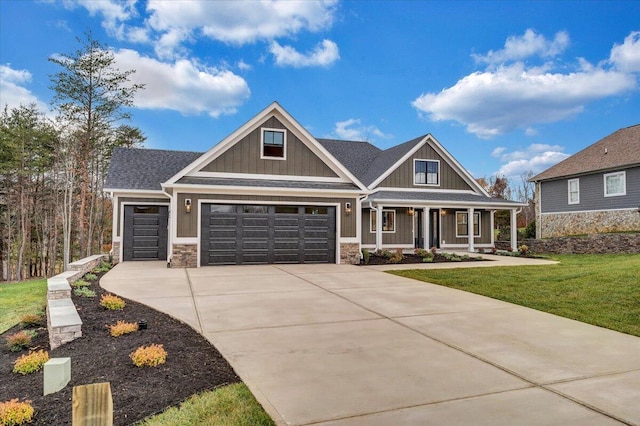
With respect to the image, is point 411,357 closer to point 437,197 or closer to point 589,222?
point 437,197

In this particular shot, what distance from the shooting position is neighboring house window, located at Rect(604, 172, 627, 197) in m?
20.3

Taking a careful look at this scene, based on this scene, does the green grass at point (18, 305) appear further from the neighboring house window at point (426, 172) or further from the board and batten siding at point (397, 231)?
the neighboring house window at point (426, 172)

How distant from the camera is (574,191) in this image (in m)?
23.0

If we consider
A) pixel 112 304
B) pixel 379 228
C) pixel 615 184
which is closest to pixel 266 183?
pixel 379 228

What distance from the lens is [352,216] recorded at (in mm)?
14969

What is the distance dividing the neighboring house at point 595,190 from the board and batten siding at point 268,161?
15.6 meters

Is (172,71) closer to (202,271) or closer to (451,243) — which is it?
(202,271)

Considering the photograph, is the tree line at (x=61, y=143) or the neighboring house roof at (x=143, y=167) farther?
the tree line at (x=61, y=143)

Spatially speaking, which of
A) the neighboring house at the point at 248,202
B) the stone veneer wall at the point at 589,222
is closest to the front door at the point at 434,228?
the neighboring house at the point at 248,202

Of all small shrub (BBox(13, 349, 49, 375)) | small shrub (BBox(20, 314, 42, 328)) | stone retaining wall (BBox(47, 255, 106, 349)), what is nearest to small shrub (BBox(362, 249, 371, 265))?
stone retaining wall (BBox(47, 255, 106, 349))

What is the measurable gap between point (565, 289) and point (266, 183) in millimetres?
9389

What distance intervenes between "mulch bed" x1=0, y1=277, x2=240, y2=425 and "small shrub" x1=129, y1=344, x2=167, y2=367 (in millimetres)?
48

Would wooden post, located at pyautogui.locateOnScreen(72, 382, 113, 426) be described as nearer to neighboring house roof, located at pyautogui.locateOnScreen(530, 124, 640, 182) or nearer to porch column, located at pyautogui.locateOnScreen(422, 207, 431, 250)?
porch column, located at pyautogui.locateOnScreen(422, 207, 431, 250)

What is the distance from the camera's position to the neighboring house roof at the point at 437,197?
18.3 metres
